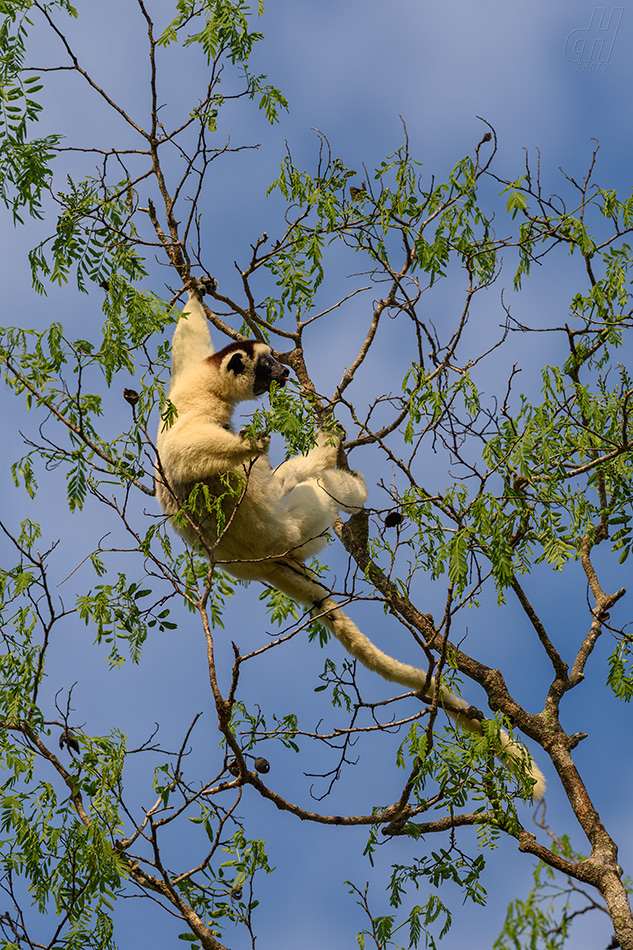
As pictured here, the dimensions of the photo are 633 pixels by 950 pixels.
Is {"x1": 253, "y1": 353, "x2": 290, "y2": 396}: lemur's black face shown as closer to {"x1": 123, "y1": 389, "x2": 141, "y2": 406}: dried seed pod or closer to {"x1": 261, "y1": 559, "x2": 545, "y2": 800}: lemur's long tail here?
{"x1": 261, "y1": 559, "x2": 545, "y2": 800}: lemur's long tail

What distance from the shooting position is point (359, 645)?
6.32 meters

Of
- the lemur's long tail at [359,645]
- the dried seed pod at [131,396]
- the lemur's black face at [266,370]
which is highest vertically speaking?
the lemur's black face at [266,370]

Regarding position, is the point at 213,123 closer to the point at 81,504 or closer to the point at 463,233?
the point at 463,233

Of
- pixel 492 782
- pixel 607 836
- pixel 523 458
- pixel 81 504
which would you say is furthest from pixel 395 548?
pixel 607 836

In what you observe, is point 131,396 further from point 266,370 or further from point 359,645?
point 359,645

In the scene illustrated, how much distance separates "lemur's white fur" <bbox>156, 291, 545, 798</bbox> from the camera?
6094mm

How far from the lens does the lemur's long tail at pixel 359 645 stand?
20.1 ft

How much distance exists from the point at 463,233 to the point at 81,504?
9.98ft

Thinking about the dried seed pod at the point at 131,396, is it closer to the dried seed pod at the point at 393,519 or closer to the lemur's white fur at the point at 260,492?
the lemur's white fur at the point at 260,492

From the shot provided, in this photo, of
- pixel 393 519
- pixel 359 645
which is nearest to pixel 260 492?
pixel 393 519

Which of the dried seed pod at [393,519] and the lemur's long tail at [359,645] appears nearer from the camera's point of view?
the dried seed pod at [393,519]

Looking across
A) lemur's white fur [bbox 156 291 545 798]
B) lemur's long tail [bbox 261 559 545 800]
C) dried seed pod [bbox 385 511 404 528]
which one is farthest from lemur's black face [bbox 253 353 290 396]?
dried seed pod [bbox 385 511 404 528]

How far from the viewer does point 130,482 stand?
5.27 metres

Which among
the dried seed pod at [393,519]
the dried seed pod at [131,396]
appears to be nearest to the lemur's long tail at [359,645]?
the dried seed pod at [393,519]
